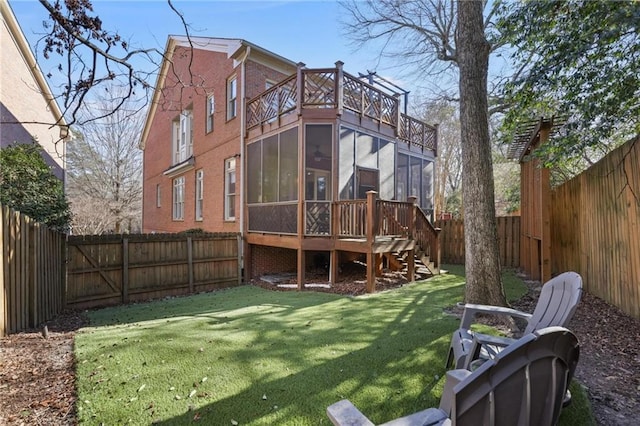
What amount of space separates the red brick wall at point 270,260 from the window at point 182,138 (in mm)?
7943

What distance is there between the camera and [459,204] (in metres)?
25.8

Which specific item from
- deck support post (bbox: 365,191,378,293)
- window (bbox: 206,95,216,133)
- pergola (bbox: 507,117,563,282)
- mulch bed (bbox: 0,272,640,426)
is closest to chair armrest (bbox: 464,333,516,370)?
mulch bed (bbox: 0,272,640,426)

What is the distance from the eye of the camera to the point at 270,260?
1166 cm

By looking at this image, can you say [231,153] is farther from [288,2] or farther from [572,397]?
Result: [572,397]

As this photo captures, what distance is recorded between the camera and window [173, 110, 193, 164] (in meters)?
16.9

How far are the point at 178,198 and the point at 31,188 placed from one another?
374 inches

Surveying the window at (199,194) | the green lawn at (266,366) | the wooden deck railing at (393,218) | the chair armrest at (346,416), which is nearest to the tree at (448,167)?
the wooden deck railing at (393,218)

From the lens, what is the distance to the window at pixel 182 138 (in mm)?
16875

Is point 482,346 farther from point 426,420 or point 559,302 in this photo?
point 426,420

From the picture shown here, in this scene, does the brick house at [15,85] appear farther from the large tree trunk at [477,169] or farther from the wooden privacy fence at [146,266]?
the large tree trunk at [477,169]

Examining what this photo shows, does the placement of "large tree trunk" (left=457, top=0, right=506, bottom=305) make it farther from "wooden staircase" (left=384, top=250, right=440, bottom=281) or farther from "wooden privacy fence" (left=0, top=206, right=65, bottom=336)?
"wooden privacy fence" (left=0, top=206, right=65, bottom=336)

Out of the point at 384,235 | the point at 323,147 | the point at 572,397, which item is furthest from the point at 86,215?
the point at 572,397

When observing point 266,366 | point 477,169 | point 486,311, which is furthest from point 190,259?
point 486,311

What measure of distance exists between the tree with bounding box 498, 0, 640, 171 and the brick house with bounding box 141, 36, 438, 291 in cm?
386
